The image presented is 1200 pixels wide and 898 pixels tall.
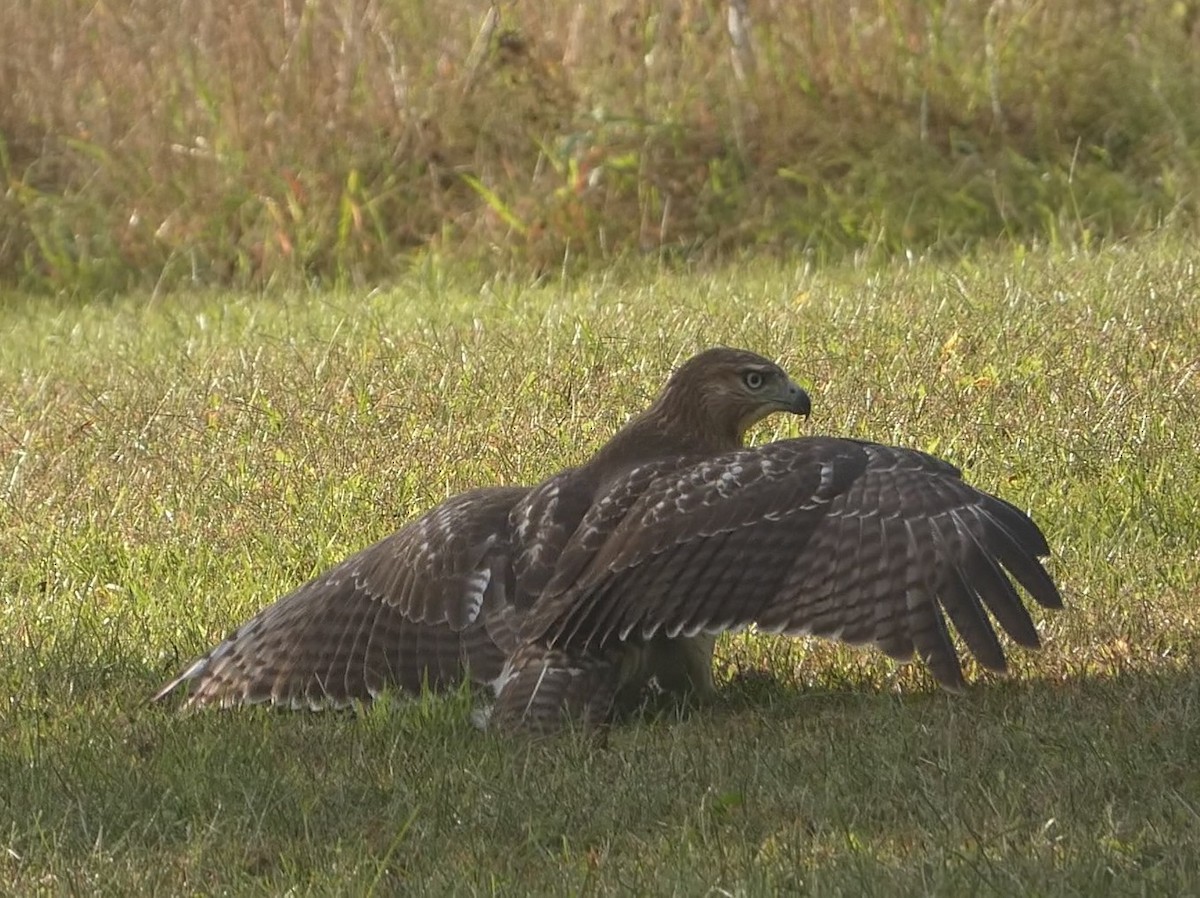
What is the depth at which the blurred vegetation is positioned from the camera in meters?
11.8

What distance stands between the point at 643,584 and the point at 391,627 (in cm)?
74

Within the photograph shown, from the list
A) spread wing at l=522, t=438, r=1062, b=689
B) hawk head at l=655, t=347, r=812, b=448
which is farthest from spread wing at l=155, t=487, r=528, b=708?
hawk head at l=655, t=347, r=812, b=448

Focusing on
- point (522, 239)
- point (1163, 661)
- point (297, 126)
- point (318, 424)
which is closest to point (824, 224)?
point (522, 239)

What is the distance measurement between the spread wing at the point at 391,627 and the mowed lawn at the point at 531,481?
0.11m

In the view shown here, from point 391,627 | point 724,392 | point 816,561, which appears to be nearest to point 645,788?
point 816,561

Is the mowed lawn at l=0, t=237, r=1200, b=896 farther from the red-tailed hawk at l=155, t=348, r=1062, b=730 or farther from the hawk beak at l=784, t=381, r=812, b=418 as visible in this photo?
the hawk beak at l=784, t=381, r=812, b=418

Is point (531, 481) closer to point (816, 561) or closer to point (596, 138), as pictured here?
point (816, 561)

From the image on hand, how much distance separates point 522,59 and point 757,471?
785cm

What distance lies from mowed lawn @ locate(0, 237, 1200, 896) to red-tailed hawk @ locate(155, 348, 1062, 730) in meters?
0.14

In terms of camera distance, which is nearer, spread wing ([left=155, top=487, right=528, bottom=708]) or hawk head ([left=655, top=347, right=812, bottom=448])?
spread wing ([left=155, top=487, right=528, bottom=708])

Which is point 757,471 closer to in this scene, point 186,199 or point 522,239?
point 522,239

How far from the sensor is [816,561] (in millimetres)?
5098

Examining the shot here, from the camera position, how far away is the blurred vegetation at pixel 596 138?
466 inches

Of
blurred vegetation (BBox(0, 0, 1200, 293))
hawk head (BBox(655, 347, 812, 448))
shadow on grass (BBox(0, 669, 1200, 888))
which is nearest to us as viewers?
shadow on grass (BBox(0, 669, 1200, 888))
